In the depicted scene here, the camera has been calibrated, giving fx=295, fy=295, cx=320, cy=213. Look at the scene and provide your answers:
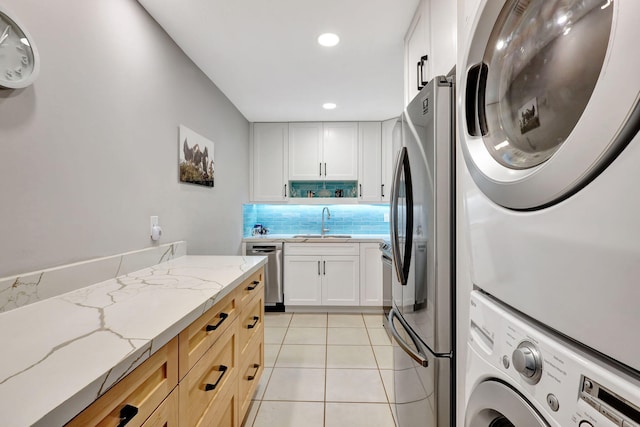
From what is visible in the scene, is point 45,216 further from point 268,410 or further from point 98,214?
point 268,410

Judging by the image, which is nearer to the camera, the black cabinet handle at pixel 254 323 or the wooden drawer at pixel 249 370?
the wooden drawer at pixel 249 370

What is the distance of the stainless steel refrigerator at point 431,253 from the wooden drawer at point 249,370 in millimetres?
846

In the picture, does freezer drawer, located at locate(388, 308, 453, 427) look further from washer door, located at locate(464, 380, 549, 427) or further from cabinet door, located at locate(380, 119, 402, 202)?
cabinet door, located at locate(380, 119, 402, 202)

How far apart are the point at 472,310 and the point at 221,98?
2.87 metres

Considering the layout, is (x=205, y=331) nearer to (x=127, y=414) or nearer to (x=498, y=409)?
(x=127, y=414)

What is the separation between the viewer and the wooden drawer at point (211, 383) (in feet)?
3.22

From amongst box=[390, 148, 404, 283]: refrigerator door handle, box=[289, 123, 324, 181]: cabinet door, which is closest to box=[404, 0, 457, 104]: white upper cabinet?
box=[390, 148, 404, 283]: refrigerator door handle

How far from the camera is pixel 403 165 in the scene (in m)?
1.38

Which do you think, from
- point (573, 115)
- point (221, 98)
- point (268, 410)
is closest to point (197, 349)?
point (268, 410)

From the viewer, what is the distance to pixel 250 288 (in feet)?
5.63

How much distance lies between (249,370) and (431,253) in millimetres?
1268

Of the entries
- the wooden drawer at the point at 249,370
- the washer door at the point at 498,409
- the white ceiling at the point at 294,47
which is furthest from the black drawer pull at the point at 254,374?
the white ceiling at the point at 294,47

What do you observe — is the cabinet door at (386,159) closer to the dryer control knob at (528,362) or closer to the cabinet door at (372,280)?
the cabinet door at (372,280)

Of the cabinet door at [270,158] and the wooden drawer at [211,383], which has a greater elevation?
the cabinet door at [270,158]
